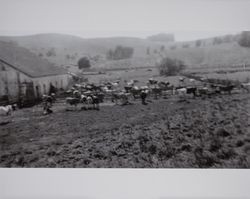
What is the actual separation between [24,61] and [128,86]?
1.30 m

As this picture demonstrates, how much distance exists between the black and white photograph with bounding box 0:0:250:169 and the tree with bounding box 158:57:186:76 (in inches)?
0.5

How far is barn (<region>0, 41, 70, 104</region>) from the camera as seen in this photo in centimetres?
313

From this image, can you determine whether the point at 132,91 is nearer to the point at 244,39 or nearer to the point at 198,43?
the point at 198,43

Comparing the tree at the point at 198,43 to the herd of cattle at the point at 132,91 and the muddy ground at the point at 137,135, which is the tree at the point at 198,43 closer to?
the herd of cattle at the point at 132,91

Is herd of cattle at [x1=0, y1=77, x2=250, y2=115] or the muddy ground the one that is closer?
the muddy ground

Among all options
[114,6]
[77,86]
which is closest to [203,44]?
[114,6]

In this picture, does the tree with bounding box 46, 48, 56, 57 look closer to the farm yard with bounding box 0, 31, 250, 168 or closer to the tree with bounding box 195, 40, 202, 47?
the farm yard with bounding box 0, 31, 250, 168

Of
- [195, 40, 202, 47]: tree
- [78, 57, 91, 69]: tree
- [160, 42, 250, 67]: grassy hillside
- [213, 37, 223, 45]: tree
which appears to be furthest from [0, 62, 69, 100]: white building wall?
[213, 37, 223, 45]: tree

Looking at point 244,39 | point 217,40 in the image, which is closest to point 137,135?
point 217,40

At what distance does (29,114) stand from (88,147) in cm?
82

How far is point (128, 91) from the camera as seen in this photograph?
3.25 meters

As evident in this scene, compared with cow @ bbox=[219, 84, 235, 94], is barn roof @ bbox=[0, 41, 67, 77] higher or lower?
higher

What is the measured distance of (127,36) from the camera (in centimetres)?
313

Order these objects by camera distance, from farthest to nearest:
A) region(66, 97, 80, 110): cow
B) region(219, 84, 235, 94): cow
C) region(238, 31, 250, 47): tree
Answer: region(66, 97, 80, 110): cow < region(219, 84, 235, 94): cow < region(238, 31, 250, 47): tree
